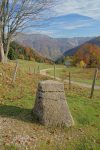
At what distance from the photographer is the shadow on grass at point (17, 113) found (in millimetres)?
12229

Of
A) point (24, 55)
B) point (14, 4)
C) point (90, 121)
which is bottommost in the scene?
point (24, 55)

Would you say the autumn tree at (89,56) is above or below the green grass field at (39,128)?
below

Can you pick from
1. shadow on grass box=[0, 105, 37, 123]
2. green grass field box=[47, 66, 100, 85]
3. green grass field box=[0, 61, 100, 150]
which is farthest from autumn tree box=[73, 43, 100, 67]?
shadow on grass box=[0, 105, 37, 123]

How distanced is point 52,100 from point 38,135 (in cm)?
173

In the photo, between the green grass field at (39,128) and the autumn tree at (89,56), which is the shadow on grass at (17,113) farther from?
the autumn tree at (89,56)

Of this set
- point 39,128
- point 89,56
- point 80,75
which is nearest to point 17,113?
point 39,128

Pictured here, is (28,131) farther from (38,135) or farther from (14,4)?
(14,4)

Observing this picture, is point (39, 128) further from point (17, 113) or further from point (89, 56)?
point (89, 56)

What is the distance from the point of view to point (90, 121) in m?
13.1

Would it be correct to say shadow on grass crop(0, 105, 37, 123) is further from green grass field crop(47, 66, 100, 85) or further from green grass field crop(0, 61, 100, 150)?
green grass field crop(47, 66, 100, 85)

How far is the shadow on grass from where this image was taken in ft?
40.1

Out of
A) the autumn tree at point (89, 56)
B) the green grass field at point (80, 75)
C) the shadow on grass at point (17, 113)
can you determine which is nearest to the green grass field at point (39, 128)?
the shadow on grass at point (17, 113)

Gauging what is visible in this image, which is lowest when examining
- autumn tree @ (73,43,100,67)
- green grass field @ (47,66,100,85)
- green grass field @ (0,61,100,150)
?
autumn tree @ (73,43,100,67)

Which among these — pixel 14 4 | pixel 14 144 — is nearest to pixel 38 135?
pixel 14 144
